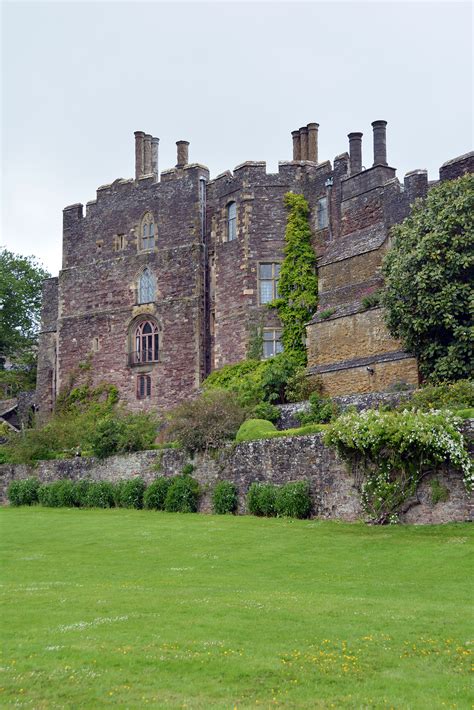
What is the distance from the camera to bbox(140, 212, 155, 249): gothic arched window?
47.7 m

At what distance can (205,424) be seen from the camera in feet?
98.5

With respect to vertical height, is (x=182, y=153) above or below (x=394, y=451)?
above

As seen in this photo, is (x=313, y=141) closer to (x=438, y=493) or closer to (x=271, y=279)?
(x=271, y=279)

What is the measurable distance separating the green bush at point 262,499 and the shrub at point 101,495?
24.6 ft

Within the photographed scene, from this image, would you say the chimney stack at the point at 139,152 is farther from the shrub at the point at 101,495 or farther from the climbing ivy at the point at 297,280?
the shrub at the point at 101,495

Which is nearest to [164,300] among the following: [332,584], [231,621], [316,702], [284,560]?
[284,560]

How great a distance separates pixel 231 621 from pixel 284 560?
6.65m

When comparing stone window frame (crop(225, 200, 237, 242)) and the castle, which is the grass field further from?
stone window frame (crop(225, 200, 237, 242))

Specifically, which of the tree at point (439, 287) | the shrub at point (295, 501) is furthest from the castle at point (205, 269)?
the shrub at point (295, 501)

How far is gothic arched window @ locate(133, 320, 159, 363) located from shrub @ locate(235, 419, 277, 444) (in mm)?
17373

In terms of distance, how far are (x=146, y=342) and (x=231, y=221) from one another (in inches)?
319

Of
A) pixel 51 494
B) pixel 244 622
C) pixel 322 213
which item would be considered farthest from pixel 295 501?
pixel 322 213

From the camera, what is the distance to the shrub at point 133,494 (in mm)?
31141

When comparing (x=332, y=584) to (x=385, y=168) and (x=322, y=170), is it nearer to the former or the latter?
(x=385, y=168)
